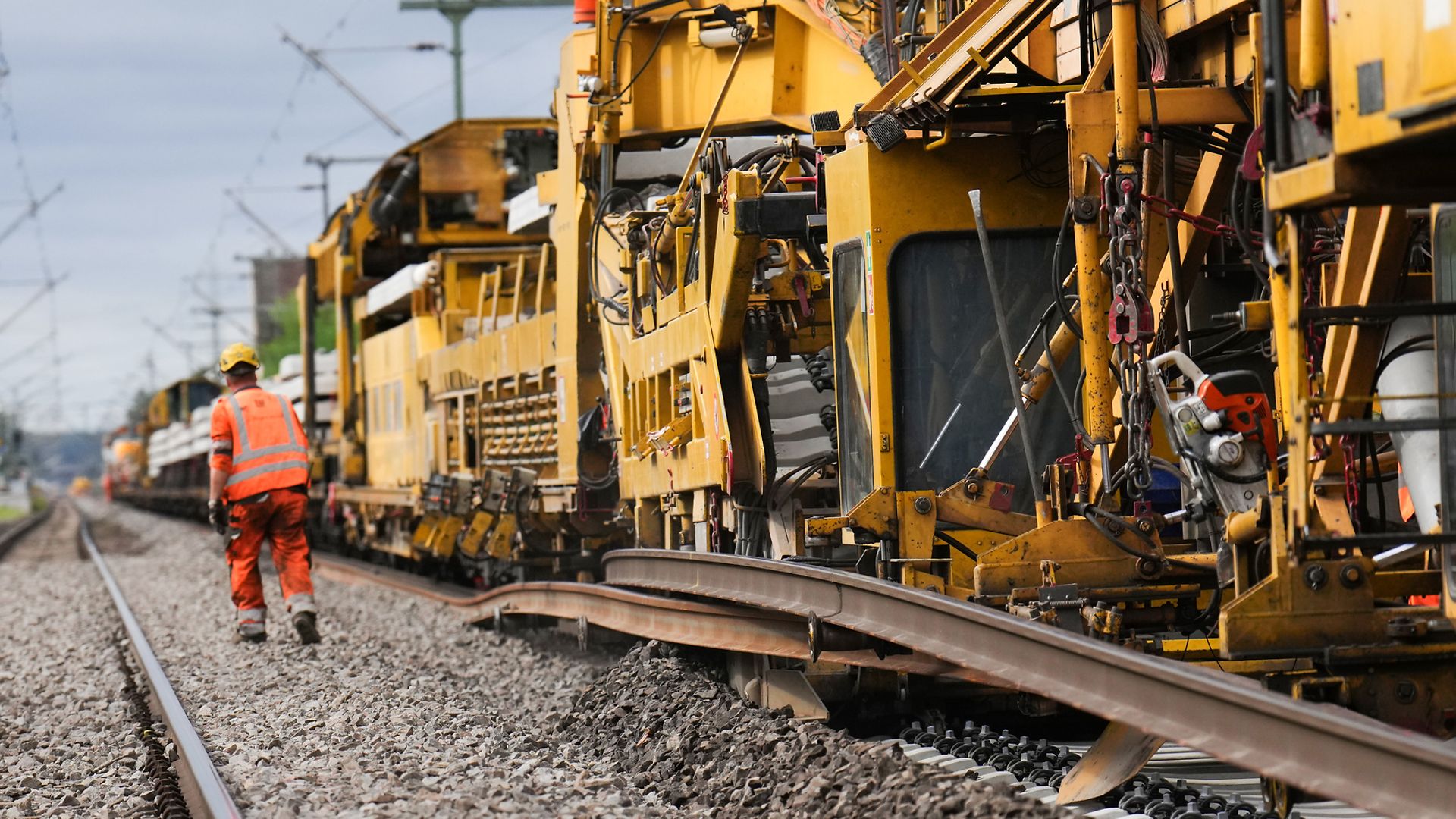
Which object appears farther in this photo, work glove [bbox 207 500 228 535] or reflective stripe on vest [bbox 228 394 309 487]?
reflective stripe on vest [bbox 228 394 309 487]

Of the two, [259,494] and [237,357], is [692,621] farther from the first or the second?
[237,357]

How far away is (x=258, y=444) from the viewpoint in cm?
1172

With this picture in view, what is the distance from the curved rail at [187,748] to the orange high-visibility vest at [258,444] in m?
1.20

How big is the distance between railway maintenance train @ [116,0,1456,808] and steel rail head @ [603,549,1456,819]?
0.26 m

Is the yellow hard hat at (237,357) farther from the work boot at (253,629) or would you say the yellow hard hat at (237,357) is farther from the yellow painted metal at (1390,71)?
the yellow painted metal at (1390,71)

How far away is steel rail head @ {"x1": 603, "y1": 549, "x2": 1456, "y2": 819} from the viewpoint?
12.1 ft

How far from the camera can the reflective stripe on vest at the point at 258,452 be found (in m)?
11.7

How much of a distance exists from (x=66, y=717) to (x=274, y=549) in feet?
10.5

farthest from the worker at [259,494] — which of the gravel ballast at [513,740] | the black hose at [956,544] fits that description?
the black hose at [956,544]

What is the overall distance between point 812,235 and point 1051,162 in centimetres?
132

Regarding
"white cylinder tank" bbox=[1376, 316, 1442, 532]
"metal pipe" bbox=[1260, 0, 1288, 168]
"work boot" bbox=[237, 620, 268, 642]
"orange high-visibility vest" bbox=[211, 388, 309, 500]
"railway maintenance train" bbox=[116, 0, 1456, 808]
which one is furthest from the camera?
"orange high-visibility vest" bbox=[211, 388, 309, 500]

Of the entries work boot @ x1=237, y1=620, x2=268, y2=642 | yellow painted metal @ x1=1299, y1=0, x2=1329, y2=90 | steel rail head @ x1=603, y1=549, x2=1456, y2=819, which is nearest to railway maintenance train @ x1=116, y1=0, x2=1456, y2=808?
yellow painted metal @ x1=1299, y1=0, x2=1329, y2=90

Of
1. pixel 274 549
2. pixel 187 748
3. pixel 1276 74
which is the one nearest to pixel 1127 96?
pixel 1276 74

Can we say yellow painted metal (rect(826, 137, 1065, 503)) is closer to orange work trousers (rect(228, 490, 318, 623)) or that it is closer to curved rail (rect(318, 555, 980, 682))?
curved rail (rect(318, 555, 980, 682))
